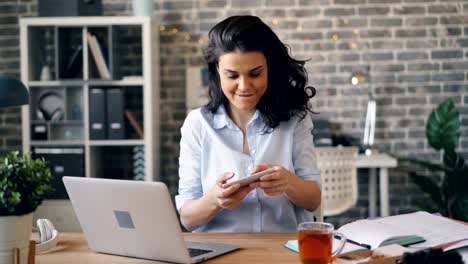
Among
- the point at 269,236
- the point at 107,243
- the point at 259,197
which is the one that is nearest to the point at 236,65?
the point at 259,197

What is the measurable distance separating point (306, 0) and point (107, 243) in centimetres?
324

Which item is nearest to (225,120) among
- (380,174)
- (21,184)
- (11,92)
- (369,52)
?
(11,92)

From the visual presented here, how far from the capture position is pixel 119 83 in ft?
14.5

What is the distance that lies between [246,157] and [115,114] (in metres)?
2.34

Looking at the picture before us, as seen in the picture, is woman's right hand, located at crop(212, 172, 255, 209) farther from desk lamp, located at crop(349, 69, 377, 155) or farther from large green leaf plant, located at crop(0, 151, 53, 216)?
desk lamp, located at crop(349, 69, 377, 155)

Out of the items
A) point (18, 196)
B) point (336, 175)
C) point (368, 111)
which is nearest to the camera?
point (18, 196)

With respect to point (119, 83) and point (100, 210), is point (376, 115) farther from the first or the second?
point (100, 210)

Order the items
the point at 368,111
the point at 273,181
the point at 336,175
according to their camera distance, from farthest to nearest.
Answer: the point at 368,111
the point at 336,175
the point at 273,181

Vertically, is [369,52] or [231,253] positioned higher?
[369,52]

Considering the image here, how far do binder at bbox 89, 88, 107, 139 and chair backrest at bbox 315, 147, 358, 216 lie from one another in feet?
4.73

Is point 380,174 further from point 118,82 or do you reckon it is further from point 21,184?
point 21,184

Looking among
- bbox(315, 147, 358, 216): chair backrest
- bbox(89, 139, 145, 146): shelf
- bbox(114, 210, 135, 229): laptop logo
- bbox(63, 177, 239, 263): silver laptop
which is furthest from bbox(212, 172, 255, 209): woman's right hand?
bbox(89, 139, 145, 146): shelf

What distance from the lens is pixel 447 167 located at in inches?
169

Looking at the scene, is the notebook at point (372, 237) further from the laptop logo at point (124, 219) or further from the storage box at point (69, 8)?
the storage box at point (69, 8)
